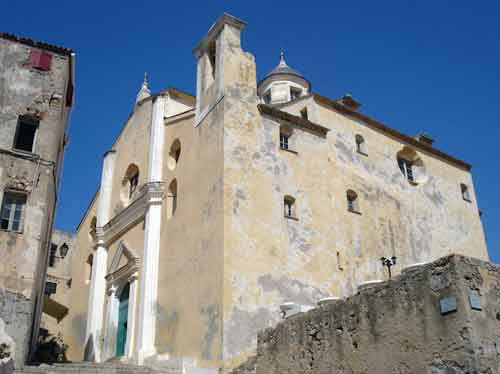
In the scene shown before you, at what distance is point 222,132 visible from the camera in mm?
20641

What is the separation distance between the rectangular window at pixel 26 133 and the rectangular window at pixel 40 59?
213cm

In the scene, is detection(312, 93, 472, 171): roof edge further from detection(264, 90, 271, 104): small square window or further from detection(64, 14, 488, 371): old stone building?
detection(264, 90, 271, 104): small square window

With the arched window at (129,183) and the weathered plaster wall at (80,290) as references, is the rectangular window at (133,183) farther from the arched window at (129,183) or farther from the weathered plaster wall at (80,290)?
the weathered plaster wall at (80,290)

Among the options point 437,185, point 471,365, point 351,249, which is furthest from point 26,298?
point 437,185

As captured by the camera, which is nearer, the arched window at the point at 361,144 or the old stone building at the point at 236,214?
the old stone building at the point at 236,214

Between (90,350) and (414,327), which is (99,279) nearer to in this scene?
(90,350)

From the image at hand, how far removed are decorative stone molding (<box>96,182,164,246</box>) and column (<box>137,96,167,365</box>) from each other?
0.66 ft

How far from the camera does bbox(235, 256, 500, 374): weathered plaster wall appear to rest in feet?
29.0

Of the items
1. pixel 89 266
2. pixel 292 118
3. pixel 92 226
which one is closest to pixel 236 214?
pixel 292 118

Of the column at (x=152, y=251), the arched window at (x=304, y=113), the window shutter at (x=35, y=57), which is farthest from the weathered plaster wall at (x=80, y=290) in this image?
the arched window at (x=304, y=113)

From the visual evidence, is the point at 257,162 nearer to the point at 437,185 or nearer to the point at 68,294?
the point at 437,185

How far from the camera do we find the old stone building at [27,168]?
57.3ft

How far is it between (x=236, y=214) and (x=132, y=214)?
808 centimetres

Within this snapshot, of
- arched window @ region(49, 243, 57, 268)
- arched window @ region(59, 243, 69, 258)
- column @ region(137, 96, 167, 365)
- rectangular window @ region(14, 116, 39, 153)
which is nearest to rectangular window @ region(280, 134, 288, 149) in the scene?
column @ region(137, 96, 167, 365)
